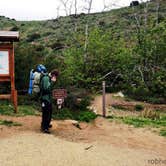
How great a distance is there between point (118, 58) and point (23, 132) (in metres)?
15.1

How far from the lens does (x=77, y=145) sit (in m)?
9.39

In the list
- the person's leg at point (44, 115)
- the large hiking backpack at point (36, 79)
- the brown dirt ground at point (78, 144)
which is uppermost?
the large hiking backpack at point (36, 79)

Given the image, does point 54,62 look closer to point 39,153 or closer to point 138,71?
point 138,71

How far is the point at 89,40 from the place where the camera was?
2506 cm

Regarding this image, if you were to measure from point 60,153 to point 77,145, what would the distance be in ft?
3.05

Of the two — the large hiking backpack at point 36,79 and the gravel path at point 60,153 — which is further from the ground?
the large hiking backpack at point 36,79

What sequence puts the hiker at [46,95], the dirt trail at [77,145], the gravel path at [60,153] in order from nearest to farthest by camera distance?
the gravel path at [60,153], the dirt trail at [77,145], the hiker at [46,95]

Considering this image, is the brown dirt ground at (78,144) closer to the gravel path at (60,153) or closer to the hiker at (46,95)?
the gravel path at (60,153)

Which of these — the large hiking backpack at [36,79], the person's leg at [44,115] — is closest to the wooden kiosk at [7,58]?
the large hiking backpack at [36,79]

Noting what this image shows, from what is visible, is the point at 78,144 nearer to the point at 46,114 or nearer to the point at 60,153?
the point at 60,153

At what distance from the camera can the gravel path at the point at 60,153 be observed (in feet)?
26.1

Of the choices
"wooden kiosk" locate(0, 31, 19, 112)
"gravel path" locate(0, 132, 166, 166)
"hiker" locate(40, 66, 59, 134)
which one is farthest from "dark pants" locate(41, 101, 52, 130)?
"wooden kiosk" locate(0, 31, 19, 112)

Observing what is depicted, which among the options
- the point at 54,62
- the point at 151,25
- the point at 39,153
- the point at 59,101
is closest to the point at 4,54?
the point at 59,101

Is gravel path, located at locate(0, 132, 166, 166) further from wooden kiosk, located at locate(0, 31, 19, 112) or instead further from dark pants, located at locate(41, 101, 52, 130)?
wooden kiosk, located at locate(0, 31, 19, 112)
